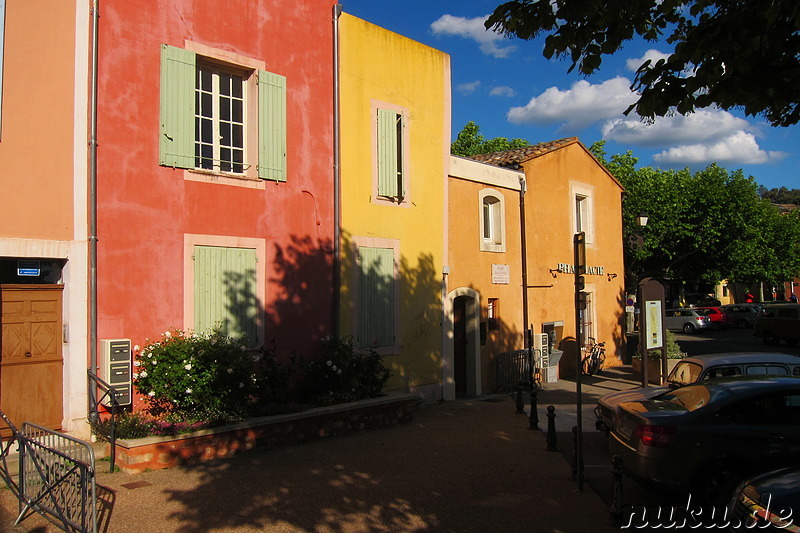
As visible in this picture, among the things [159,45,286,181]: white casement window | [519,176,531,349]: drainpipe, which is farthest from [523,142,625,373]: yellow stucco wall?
[159,45,286,181]: white casement window

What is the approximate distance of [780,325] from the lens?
89.9 feet

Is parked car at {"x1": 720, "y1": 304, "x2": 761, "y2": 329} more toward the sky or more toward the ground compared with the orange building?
more toward the ground

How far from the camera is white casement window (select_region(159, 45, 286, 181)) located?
9453 millimetres

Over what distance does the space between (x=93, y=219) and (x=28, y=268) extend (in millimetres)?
1022

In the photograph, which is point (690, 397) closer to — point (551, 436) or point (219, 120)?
point (551, 436)

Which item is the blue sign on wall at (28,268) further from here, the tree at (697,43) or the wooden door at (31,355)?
the tree at (697,43)

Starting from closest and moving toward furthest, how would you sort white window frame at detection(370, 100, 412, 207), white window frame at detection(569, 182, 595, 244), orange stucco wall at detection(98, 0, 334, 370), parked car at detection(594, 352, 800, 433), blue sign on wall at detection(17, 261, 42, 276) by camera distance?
blue sign on wall at detection(17, 261, 42, 276) < orange stucco wall at detection(98, 0, 334, 370) < parked car at detection(594, 352, 800, 433) < white window frame at detection(370, 100, 412, 207) < white window frame at detection(569, 182, 595, 244)

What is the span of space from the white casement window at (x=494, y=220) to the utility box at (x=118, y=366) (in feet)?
30.6

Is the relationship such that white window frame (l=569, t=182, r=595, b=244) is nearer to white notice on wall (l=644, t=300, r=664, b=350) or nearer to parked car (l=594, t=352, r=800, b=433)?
white notice on wall (l=644, t=300, r=664, b=350)

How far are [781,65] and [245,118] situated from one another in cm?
802

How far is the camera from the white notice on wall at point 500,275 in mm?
15430

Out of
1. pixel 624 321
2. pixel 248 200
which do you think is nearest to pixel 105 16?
pixel 248 200

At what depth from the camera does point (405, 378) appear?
1269cm

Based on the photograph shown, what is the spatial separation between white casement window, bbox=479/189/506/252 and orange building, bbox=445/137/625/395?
0.08ft
